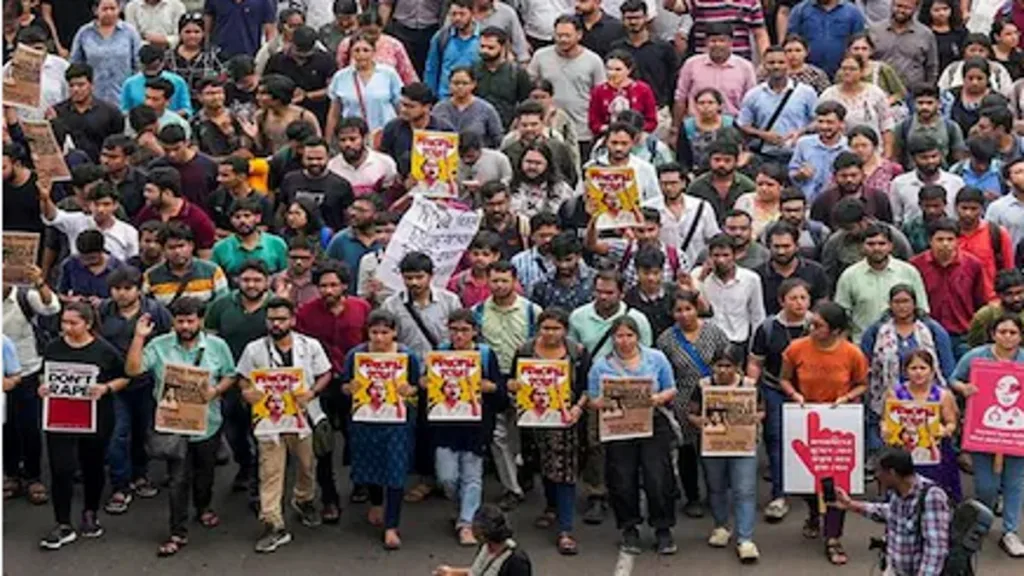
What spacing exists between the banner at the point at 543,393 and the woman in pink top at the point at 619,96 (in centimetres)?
440

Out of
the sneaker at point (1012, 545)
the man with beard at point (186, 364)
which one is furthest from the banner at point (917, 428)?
the man with beard at point (186, 364)

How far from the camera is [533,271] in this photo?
15508 millimetres

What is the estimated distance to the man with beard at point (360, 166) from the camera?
671 inches

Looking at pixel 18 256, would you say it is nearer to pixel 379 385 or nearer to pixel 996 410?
pixel 379 385

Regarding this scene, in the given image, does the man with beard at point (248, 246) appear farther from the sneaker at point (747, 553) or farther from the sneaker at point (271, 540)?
Answer: the sneaker at point (747, 553)

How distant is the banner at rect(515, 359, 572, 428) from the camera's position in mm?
14266

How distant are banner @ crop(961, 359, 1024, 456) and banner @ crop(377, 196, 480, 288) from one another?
356cm

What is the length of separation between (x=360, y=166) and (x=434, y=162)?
0.90 meters

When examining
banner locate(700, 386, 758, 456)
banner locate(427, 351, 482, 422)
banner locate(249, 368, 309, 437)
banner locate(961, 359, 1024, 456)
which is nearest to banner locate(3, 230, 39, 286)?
banner locate(249, 368, 309, 437)

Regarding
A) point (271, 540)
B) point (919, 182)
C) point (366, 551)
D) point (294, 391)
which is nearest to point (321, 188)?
point (294, 391)

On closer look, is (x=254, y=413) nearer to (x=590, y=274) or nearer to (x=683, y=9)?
(x=590, y=274)

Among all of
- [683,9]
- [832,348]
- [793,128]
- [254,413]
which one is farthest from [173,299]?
[683,9]

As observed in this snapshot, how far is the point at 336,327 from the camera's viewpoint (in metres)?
15.0

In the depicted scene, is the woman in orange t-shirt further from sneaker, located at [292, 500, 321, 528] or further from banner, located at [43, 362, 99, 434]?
banner, located at [43, 362, 99, 434]
